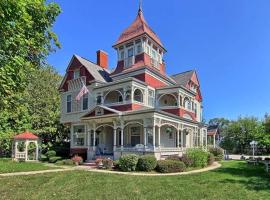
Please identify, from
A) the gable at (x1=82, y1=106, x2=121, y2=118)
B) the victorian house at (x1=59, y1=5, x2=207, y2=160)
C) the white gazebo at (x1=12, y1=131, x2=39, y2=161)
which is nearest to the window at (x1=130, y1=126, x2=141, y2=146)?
the victorian house at (x1=59, y1=5, x2=207, y2=160)

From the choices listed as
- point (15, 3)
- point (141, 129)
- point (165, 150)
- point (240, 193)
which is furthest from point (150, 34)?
point (15, 3)

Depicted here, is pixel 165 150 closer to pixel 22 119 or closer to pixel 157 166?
pixel 157 166

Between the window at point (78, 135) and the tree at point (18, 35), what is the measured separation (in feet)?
67.3

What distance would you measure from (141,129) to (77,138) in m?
8.02

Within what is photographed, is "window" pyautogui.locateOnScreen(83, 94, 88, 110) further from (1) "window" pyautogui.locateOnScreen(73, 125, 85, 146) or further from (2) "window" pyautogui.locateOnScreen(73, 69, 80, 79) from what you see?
(2) "window" pyautogui.locateOnScreen(73, 69, 80, 79)

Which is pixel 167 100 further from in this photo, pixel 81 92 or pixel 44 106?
pixel 44 106

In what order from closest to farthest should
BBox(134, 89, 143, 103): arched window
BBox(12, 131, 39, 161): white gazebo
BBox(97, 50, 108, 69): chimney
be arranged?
1. BBox(12, 131, 39, 161): white gazebo
2. BBox(134, 89, 143, 103): arched window
3. BBox(97, 50, 108, 69): chimney

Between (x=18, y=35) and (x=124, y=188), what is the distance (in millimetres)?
7796

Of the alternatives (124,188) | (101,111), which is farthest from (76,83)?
(124,188)

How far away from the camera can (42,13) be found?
32.8 feet

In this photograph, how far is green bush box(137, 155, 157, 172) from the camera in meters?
19.8

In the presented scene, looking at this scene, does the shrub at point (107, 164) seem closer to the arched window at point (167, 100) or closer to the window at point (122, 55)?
the arched window at point (167, 100)

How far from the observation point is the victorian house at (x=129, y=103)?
25.6 metres

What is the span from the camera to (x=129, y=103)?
2602 centimetres
